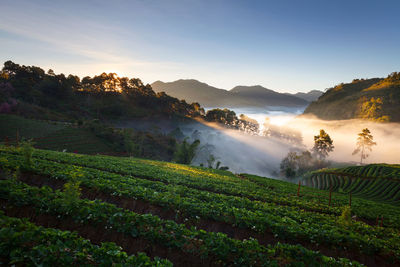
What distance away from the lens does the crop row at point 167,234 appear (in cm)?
725

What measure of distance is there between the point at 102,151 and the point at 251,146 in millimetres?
135066

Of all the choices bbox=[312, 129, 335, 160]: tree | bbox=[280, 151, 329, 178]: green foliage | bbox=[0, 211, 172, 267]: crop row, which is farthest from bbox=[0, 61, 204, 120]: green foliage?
bbox=[312, 129, 335, 160]: tree

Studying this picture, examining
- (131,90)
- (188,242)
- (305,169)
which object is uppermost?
(131,90)

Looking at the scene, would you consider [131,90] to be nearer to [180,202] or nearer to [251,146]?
[251,146]

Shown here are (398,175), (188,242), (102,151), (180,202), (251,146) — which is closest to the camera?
(188,242)

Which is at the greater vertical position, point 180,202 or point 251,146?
point 180,202

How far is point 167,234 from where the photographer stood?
7.70m

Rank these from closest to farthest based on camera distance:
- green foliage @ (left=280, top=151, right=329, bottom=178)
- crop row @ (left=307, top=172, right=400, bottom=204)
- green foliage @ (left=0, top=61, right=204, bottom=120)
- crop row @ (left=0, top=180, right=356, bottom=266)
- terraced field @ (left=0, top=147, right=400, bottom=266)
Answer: crop row @ (left=0, top=180, right=356, bottom=266) → terraced field @ (left=0, top=147, right=400, bottom=266) → crop row @ (left=307, top=172, right=400, bottom=204) → green foliage @ (left=280, top=151, right=329, bottom=178) → green foliage @ (left=0, top=61, right=204, bottom=120)

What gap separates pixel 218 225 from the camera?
10914 millimetres

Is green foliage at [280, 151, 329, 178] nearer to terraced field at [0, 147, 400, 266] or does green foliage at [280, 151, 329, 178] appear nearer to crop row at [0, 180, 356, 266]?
terraced field at [0, 147, 400, 266]

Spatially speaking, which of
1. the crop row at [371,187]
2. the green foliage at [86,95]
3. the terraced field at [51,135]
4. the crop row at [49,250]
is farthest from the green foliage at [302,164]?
the green foliage at [86,95]

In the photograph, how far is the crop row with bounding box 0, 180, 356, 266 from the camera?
285 inches

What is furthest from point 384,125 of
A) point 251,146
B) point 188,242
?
point 188,242

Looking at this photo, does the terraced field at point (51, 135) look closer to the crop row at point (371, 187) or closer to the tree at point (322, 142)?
the crop row at point (371, 187)
